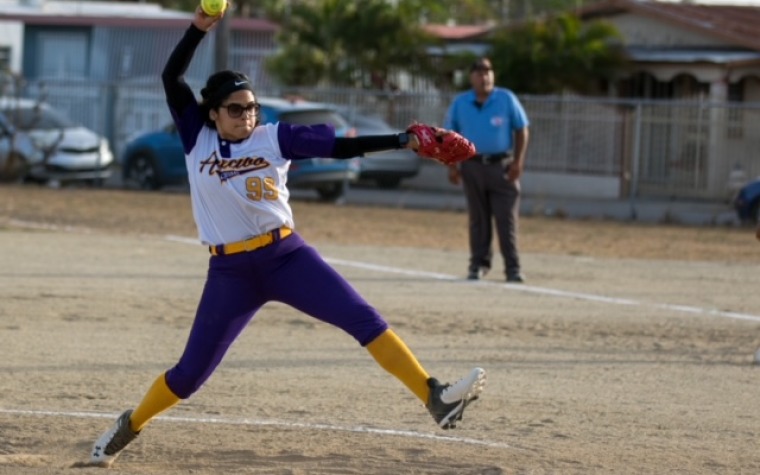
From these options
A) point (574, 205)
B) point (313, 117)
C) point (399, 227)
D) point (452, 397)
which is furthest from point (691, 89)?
point (452, 397)

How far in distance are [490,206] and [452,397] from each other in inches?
306

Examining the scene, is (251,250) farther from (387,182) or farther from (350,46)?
(350,46)

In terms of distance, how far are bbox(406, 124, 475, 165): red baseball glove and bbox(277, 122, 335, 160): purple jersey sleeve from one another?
37cm

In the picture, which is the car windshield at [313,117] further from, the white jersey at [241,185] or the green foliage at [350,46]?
the white jersey at [241,185]

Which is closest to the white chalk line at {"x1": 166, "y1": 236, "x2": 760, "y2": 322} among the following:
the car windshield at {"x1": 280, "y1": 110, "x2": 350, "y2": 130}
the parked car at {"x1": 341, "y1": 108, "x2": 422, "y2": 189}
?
the car windshield at {"x1": 280, "y1": 110, "x2": 350, "y2": 130}

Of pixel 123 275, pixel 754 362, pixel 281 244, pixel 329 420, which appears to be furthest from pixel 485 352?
pixel 123 275

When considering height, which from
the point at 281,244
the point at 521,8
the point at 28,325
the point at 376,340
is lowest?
the point at 28,325

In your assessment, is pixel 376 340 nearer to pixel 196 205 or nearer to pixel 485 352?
pixel 196 205

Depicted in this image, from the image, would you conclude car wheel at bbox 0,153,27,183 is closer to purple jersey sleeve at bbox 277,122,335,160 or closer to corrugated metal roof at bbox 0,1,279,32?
corrugated metal roof at bbox 0,1,279,32

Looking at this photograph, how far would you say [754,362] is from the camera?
1058 cm

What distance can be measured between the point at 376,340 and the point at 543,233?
1429 cm

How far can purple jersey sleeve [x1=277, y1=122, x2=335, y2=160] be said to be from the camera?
677cm

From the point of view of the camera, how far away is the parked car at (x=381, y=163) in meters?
27.0

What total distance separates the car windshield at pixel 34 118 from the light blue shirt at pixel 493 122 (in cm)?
1508
